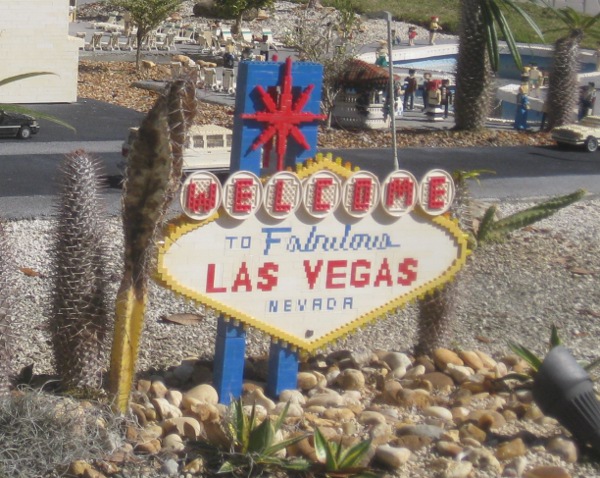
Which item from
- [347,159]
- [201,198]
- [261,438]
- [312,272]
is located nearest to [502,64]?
[347,159]

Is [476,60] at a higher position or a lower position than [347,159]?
Answer: higher

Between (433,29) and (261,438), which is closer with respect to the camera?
(261,438)

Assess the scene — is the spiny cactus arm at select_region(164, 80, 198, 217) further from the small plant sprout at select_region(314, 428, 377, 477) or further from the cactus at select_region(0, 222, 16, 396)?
the small plant sprout at select_region(314, 428, 377, 477)

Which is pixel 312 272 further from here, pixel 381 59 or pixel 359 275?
pixel 381 59

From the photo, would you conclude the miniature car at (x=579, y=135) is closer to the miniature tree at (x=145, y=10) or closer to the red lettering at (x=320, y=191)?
the miniature tree at (x=145, y=10)

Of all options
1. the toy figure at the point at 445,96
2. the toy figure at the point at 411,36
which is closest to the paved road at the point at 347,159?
the toy figure at the point at 445,96

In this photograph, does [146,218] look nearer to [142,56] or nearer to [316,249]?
[316,249]
